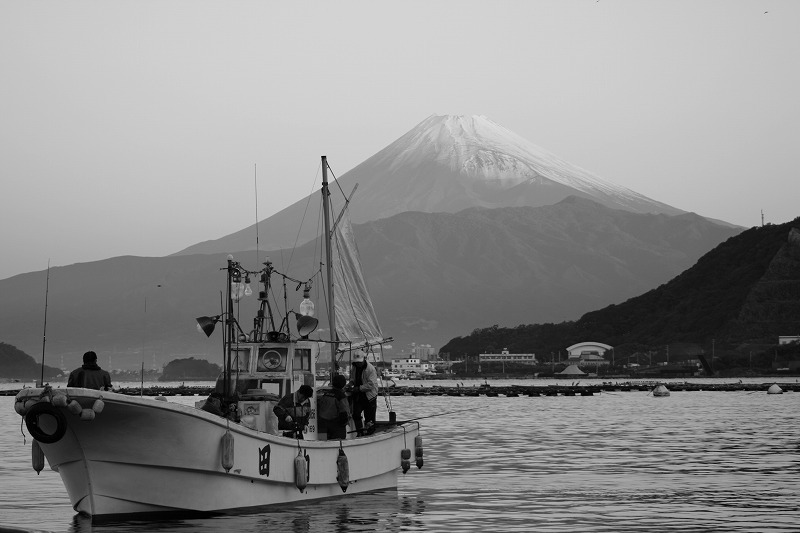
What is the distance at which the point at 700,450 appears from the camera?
54.6 metres

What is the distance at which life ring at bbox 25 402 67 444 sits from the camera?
26469 millimetres

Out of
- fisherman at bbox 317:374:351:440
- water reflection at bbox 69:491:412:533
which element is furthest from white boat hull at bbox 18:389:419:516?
fisherman at bbox 317:374:351:440

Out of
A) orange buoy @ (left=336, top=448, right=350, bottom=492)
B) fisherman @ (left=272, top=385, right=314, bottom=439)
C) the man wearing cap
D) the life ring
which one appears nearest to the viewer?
the life ring

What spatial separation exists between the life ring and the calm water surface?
238 cm

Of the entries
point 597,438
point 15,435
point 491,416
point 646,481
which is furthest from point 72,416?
point 491,416

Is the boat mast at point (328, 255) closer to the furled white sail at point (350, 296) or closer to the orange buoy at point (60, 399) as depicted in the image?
the furled white sail at point (350, 296)

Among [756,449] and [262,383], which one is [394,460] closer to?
[262,383]

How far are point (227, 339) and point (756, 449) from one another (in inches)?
1225

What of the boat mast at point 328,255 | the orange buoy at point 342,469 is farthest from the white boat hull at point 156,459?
the boat mast at point 328,255

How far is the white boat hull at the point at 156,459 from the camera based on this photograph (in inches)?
1073

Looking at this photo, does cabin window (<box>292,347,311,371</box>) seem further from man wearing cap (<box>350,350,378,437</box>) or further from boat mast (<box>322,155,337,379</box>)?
boat mast (<box>322,155,337,379</box>)

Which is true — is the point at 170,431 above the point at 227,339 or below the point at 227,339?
below

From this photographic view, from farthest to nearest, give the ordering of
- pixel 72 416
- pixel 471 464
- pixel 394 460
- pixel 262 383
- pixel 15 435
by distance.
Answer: pixel 15 435, pixel 471 464, pixel 394 460, pixel 262 383, pixel 72 416

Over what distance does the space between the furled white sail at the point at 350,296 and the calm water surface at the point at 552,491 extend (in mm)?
4857
